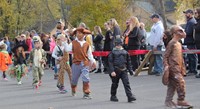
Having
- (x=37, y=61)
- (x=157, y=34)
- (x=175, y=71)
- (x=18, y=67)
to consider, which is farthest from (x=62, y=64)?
(x=175, y=71)

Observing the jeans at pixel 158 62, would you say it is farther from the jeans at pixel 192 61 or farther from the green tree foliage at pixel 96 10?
the green tree foliage at pixel 96 10

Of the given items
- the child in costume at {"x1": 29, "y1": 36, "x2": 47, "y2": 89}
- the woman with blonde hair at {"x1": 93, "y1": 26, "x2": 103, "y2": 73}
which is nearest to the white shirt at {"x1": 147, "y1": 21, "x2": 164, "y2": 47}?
the woman with blonde hair at {"x1": 93, "y1": 26, "x2": 103, "y2": 73}

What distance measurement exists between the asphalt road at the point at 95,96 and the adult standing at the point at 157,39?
1.70 ft

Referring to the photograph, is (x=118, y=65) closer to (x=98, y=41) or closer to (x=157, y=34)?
(x=157, y=34)

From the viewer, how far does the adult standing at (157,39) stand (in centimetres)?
1556

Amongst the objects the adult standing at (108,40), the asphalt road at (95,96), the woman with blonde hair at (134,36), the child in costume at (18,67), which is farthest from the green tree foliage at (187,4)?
the child in costume at (18,67)

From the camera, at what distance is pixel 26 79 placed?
17.4 m

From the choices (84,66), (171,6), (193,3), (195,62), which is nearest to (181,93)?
(84,66)

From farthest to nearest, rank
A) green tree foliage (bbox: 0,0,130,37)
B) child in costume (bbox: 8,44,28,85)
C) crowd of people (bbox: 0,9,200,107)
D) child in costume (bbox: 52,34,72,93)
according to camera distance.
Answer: green tree foliage (bbox: 0,0,130,37)
child in costume (bbox: 8,44,28,85)
child in costume (bbox: 52,34,72,93)
crowd of people (bbox: 0,9,200,107)

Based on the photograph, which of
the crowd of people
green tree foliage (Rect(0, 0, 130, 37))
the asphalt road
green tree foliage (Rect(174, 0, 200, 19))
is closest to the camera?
the crowd of people

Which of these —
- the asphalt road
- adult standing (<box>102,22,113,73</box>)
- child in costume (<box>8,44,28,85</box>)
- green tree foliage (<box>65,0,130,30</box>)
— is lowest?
the asphalt road

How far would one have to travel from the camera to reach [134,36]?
1645 cm

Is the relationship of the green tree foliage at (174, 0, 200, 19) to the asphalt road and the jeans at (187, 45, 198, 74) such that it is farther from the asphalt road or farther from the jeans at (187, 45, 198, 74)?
the asphalt road

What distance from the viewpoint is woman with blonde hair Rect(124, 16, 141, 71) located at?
16.4m
